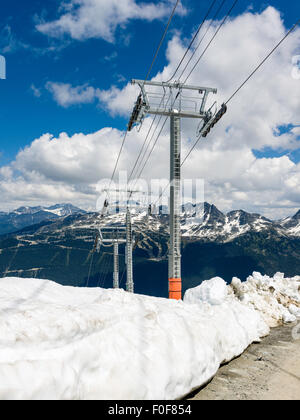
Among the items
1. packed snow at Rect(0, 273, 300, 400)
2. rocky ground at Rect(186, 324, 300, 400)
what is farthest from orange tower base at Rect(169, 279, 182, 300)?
packed snow at Rect(0, 273, 300, 400)

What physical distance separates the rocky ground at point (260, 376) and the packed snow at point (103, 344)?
0.92ft

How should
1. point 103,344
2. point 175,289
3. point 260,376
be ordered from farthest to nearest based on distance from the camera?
point 175,289, point 260,376, point 103,344

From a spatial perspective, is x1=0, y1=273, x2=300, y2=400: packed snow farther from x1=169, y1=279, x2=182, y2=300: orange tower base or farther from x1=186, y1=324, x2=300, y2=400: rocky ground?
x1=169, y1=279, x2=182, y2=300: orange tower base

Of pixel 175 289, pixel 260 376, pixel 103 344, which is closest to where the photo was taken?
pixel 103 344

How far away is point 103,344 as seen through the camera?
562 cm

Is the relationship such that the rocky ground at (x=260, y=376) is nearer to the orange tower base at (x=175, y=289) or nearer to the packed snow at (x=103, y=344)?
the packed snow at (x=103, y=344)

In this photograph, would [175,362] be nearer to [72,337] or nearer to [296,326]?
[72,337]

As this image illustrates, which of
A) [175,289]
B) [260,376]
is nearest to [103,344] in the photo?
[260,376]

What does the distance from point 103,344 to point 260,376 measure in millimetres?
4197

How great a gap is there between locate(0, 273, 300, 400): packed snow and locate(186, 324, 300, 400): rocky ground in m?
0.28

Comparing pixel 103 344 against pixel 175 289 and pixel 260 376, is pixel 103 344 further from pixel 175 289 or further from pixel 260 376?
pixel 175 289

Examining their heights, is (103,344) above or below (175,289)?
above

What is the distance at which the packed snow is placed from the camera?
473cm
